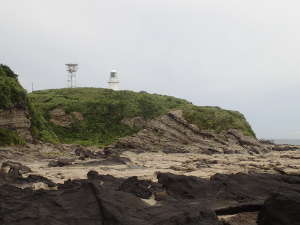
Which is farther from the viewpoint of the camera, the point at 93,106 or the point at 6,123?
the point at 93,106

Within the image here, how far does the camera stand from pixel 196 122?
5222 cm

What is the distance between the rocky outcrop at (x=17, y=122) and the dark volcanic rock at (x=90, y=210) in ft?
94.9

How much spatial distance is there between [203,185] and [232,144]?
1514 inches

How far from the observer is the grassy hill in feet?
172

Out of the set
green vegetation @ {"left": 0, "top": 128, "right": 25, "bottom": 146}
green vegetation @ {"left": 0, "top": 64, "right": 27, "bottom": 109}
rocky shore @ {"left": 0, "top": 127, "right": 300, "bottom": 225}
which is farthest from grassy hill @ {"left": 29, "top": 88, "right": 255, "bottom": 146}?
rocky shore @ {"left": 0, "top": 127, "right": 300, "bottom": 225}

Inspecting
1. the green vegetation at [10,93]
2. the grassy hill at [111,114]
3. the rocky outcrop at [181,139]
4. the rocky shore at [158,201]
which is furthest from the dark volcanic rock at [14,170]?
the grassy hill at [111,114]

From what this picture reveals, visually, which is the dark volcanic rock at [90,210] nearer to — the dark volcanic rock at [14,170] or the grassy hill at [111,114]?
the dark volcanic rock at [14,170]

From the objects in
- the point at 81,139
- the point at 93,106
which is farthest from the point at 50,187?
the point at 93,106

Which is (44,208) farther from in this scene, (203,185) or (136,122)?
(136,122)

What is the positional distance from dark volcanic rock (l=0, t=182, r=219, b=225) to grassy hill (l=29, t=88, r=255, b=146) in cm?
3889

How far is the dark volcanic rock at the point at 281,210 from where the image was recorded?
754 centimetres

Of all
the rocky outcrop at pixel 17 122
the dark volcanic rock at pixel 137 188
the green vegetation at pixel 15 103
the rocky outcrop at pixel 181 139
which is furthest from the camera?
the rocky outcrop at pixel 181 139

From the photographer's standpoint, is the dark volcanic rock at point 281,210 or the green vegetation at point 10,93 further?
the green vegetation at point 10,93

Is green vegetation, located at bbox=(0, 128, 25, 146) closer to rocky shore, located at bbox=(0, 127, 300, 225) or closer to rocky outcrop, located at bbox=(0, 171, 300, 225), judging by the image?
rocky shore, located at bbox=(0, 127, 300, 225)
